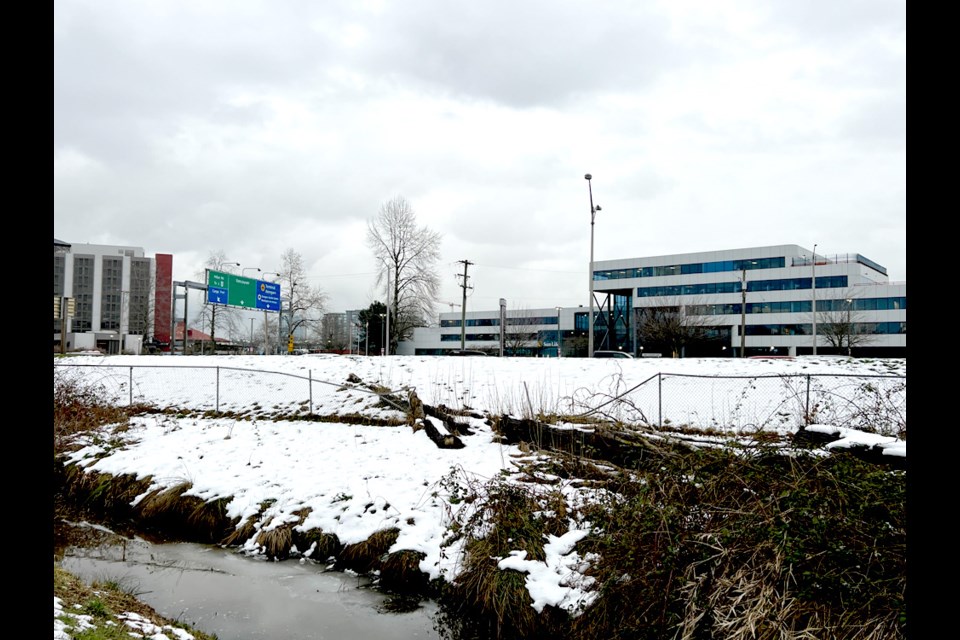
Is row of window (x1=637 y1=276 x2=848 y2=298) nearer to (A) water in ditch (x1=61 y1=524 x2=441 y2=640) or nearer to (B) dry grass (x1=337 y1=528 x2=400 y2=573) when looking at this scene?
(B) dry grass (x1=337 y1=528 x2=400 y2=573)

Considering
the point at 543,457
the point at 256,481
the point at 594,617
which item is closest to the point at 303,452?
the point at 256,481

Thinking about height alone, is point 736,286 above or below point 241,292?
above

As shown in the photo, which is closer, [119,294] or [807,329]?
[119,294]

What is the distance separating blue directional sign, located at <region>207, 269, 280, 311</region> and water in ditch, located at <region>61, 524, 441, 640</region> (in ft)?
90.7

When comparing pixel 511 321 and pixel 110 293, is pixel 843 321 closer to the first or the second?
pixel 511 321

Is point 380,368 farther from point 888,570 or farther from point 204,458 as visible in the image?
point 888,570

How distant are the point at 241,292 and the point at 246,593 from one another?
102ft

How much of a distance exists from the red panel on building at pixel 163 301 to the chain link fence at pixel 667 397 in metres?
30.8

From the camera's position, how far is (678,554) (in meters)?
4.86

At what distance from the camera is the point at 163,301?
5547cm

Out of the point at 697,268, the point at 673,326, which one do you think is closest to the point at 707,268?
the point at 697,268
